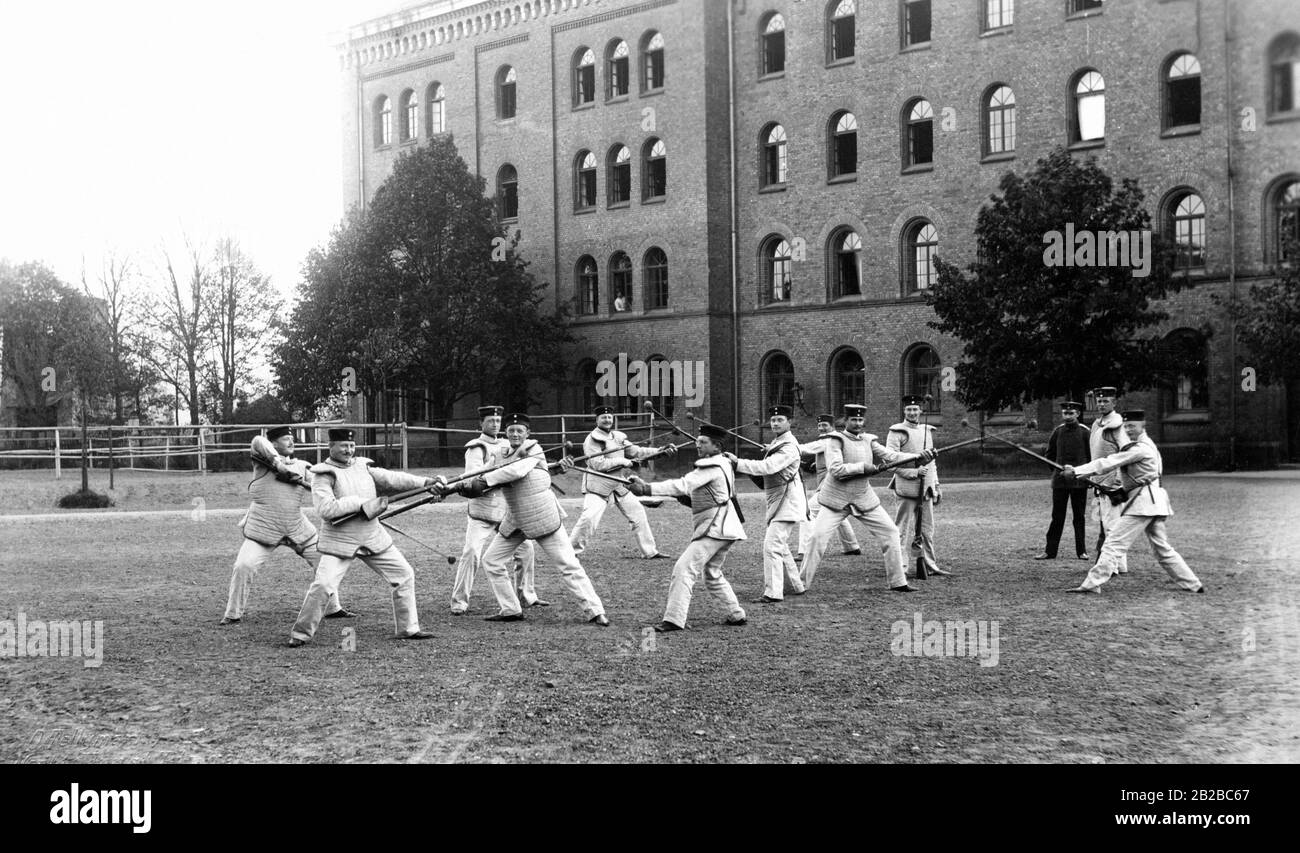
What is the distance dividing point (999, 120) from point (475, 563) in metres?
29.0

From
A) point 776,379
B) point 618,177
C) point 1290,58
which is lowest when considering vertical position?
point 776,379

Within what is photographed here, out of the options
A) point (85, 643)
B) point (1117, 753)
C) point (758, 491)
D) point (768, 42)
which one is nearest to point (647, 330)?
point (768, 42)

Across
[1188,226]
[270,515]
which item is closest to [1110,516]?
[270,515]

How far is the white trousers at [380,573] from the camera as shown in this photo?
10.1 metres

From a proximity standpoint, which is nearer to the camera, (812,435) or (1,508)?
(1,508)

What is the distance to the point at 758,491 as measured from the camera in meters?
30.3

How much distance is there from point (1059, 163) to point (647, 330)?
16790 mm

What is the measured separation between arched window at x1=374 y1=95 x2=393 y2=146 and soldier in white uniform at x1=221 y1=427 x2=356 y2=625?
40171mm

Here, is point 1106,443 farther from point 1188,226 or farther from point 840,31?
point 840,31

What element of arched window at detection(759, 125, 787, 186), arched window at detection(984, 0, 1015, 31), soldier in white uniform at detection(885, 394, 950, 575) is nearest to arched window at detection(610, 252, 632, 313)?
arched window at detection(759, 125, 787, 186)

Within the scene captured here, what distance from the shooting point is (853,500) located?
13523 millimetres

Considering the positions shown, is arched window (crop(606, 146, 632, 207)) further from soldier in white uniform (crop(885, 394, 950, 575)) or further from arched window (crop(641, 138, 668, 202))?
soldier in white uniform (crop(885, 394, 950, 575))

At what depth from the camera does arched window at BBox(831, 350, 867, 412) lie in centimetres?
3947

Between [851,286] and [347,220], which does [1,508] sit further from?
[851,286]
